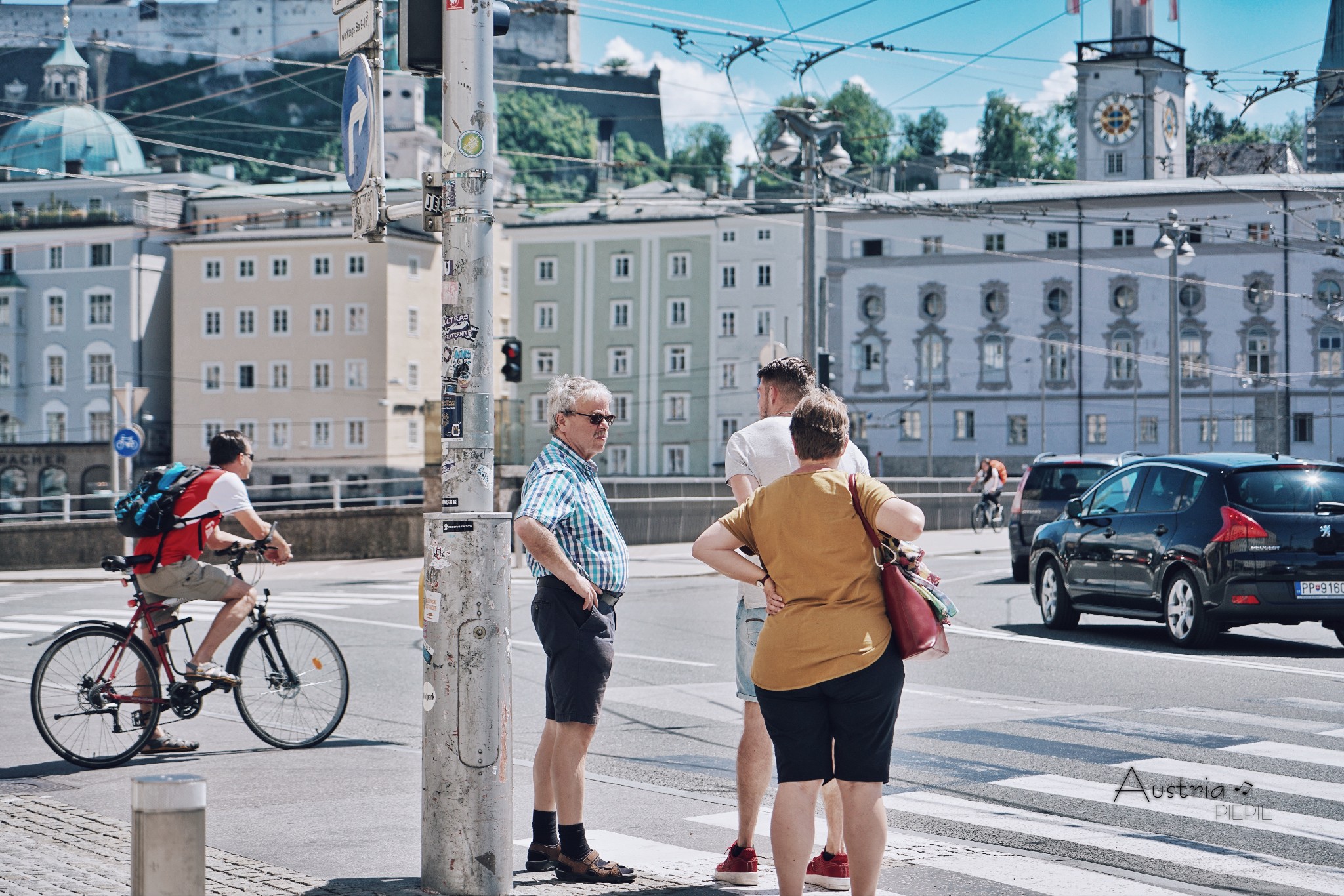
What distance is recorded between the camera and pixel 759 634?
6152 millimetres

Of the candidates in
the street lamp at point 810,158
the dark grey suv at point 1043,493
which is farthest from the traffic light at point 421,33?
the dark grey suv at point 1043,493

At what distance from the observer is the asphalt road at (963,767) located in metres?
6.64

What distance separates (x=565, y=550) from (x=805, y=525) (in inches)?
57.5

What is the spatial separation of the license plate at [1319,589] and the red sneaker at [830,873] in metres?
8.99

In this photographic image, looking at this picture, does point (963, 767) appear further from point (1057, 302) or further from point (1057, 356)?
point (1057, 302)

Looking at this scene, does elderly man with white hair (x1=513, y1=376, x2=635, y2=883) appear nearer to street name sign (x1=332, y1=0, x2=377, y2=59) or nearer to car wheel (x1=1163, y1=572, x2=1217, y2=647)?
street name sign (x1=332, y1=0, x2=377, y2=59)

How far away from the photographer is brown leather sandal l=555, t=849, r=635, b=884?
621 cm

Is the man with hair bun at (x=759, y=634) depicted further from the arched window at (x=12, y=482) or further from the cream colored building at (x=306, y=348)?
the arched window at (x=12, y=482)

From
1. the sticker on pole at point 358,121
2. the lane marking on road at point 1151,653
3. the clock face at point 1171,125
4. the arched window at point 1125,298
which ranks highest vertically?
the clock face at point 1171,125

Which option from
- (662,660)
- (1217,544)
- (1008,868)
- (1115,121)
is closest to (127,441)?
(662,660)

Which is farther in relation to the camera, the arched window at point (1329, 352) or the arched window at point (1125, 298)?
the arched window at point (1125, 298)

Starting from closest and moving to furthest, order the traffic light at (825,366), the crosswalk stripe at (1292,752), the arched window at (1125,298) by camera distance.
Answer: the crosswalk stripe at (1292,752) → the traffic light at (825,366) → the arched window at (1125,298)

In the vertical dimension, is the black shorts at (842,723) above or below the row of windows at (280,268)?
below

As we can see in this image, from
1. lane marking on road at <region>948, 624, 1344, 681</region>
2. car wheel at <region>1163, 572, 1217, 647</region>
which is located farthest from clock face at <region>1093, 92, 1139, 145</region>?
car wheel at <region>1163, 572, 1217, 647</region>
